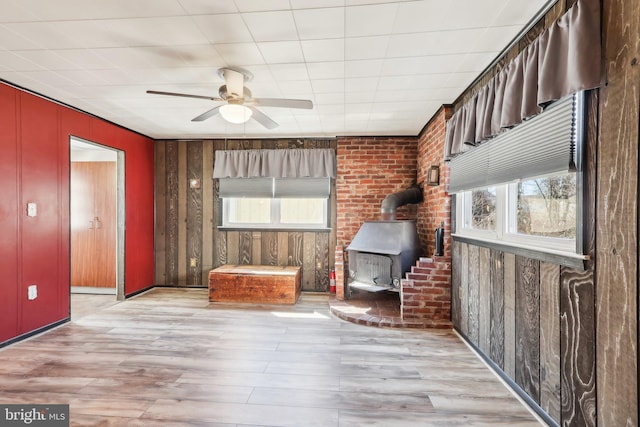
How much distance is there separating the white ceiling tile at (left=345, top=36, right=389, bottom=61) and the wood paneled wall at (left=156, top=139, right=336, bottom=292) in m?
2.41

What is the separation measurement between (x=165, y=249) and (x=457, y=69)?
451cm

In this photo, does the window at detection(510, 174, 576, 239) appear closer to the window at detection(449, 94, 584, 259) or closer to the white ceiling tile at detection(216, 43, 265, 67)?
the window at detection(449, 94, 584, 259)

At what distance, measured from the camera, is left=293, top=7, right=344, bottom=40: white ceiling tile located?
1724 millimetres

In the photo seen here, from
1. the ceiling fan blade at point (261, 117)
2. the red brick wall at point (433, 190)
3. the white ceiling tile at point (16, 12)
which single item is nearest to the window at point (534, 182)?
the red brick wall at point (433, 190)

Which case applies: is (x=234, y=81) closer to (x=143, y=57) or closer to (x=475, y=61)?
(x=143, y=57)

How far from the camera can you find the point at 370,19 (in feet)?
5.88

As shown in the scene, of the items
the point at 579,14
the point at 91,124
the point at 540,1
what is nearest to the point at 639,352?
the point at 579,14

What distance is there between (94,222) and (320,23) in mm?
4428

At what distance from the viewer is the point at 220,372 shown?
2248 millimetres

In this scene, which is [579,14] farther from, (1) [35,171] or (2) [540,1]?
(1) [35,171]

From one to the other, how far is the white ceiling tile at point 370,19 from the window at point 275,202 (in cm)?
270

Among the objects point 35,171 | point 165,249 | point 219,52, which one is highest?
point 219,52

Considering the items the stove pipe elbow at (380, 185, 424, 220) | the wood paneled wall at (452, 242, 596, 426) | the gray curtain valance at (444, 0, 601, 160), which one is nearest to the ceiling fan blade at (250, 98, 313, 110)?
the gray curtain valance at (444, 0, 601, 160)

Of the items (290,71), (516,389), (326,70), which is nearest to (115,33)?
(290,71)
